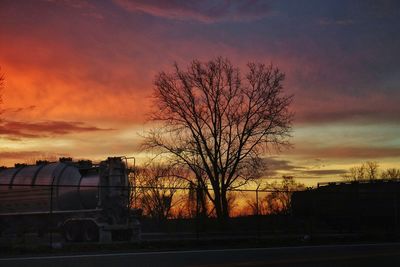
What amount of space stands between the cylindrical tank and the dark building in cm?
1523

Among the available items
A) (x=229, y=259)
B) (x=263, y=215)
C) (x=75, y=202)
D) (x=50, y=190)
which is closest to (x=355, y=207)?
(x=263, y=215)

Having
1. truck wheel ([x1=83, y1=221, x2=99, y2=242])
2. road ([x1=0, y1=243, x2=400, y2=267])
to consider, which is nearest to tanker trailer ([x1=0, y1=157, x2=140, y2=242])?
truck wheel ([x1=83, y1=221, x2=99, y2=242])

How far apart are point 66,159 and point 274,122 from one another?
1690 centimetres

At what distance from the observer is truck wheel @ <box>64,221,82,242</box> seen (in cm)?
2389

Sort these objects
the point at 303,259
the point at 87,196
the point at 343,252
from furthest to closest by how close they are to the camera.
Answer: the point at 87,196 → the point at 343,252 → the point at 303,259

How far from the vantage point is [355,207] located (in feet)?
113

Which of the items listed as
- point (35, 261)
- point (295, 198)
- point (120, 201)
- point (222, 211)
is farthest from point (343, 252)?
point (295, 198)

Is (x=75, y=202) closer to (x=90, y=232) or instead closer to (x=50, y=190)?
(x=50, y=190)

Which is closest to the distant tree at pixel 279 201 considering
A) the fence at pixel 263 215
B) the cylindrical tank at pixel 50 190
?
the fence at pixel 263 215

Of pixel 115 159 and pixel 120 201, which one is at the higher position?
pixel 115 159

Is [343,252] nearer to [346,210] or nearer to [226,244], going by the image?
[226,244]

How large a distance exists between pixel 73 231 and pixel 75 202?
1288 mm

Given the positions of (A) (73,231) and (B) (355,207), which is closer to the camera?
(A) (73,231)

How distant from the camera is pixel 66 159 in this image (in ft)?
83.0
